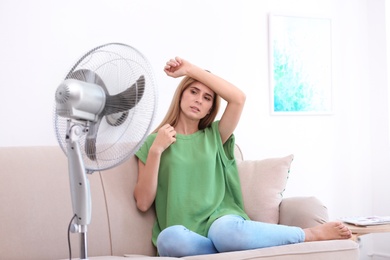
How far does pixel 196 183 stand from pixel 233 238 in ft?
1.36

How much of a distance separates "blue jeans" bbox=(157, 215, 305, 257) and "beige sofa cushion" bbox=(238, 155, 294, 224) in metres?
0.35

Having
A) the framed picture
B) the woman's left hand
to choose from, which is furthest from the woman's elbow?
the framed picture

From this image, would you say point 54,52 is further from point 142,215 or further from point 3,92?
point 142,215

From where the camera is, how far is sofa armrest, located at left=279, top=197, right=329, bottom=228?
2244 millimetres

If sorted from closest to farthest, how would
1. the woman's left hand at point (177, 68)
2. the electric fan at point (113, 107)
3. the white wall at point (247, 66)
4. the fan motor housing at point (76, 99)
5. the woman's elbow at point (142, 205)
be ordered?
the fan motor housing at point (76, 99), the electric fan at point (113, 107), the woman's left hand at point (177, 68), the woman's elbow at point (142, 205), the white wall at point (247, 66)

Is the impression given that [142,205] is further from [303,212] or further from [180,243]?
[303,212]

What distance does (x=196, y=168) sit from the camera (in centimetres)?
238

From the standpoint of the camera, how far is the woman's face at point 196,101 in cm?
243

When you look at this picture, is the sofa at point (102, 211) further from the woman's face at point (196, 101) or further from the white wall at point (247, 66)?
the white wall at point (247, 66)

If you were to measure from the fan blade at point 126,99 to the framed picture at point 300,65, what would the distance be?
1917mm

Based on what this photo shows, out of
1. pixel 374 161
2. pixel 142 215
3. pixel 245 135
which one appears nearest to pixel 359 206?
pixel 374 161

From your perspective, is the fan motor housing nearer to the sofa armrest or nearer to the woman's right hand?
the woman's right hand

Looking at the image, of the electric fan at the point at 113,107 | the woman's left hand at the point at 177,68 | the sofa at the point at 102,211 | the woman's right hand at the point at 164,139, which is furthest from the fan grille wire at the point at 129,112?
the woman's right hand at the point at 164,139

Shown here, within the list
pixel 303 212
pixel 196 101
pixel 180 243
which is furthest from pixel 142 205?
pixel 303 212
